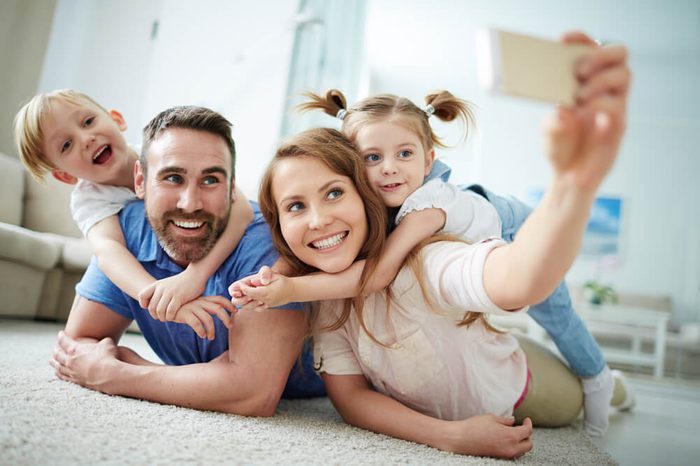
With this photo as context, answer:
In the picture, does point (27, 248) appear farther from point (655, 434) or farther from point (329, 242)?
point (655, 434)

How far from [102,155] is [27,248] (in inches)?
43.6

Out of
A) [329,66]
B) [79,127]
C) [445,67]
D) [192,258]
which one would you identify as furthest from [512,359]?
[445,67]

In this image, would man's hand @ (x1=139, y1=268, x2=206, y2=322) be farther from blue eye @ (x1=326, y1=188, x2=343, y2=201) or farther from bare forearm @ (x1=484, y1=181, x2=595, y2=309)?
bare forearm @ (x1=484, y1=181, x2=595, y2=309)

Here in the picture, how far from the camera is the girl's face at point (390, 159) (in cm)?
138

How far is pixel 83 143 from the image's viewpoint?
152 cm

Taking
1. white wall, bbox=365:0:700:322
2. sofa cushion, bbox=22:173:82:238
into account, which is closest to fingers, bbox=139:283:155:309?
sofa cushion, bbox=22:173:82:238

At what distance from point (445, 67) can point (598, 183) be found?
20.8ft

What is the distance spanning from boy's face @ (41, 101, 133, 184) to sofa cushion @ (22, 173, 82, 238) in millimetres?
1679

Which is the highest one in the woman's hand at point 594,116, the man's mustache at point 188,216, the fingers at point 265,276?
the woman's hand at point 594,116

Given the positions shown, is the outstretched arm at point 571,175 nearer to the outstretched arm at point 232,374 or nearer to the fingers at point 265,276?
the fingers at point 265,276

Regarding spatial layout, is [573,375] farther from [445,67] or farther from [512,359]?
[445,67]

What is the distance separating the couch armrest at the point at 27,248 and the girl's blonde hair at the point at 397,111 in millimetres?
1601

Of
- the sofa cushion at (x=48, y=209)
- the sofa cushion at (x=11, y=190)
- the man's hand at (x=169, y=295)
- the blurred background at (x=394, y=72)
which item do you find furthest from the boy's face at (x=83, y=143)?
the sofa cushion at (x=48, y=209)

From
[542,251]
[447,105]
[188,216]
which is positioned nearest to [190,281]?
[188,216]
